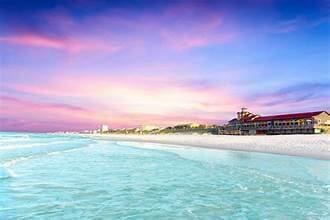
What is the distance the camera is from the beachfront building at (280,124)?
5978 cm

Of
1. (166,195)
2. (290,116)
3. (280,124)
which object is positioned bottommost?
(166,195)

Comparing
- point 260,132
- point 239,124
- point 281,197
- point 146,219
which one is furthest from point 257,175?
point 239,124

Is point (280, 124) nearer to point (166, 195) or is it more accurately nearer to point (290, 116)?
point (290, 116)

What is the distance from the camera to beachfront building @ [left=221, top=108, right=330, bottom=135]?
59.8m

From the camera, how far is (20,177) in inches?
496

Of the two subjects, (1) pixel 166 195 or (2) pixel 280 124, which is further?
(2) pixel 280 124

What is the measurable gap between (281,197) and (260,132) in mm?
62834

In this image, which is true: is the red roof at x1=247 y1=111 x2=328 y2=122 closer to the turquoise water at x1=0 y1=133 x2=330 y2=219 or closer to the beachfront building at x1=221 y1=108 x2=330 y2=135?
the beachfront building at x1=221 y1=108 x2=330 y2=135

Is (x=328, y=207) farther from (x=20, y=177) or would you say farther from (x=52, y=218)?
(x=20, y=177)

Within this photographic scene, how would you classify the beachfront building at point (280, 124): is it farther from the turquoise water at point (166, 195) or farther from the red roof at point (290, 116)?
the turquoise water at point (166, 195)

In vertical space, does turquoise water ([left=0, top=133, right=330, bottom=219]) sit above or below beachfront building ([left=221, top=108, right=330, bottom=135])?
below

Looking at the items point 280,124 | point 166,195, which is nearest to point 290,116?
point 280,124

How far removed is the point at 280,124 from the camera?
66875mm

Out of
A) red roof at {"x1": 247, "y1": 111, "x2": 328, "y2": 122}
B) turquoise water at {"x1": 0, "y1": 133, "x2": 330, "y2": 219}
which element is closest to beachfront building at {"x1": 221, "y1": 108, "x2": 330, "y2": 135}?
red roof at {"x1": 247, "y1": 111, "x2": 328, "y2": 122}
